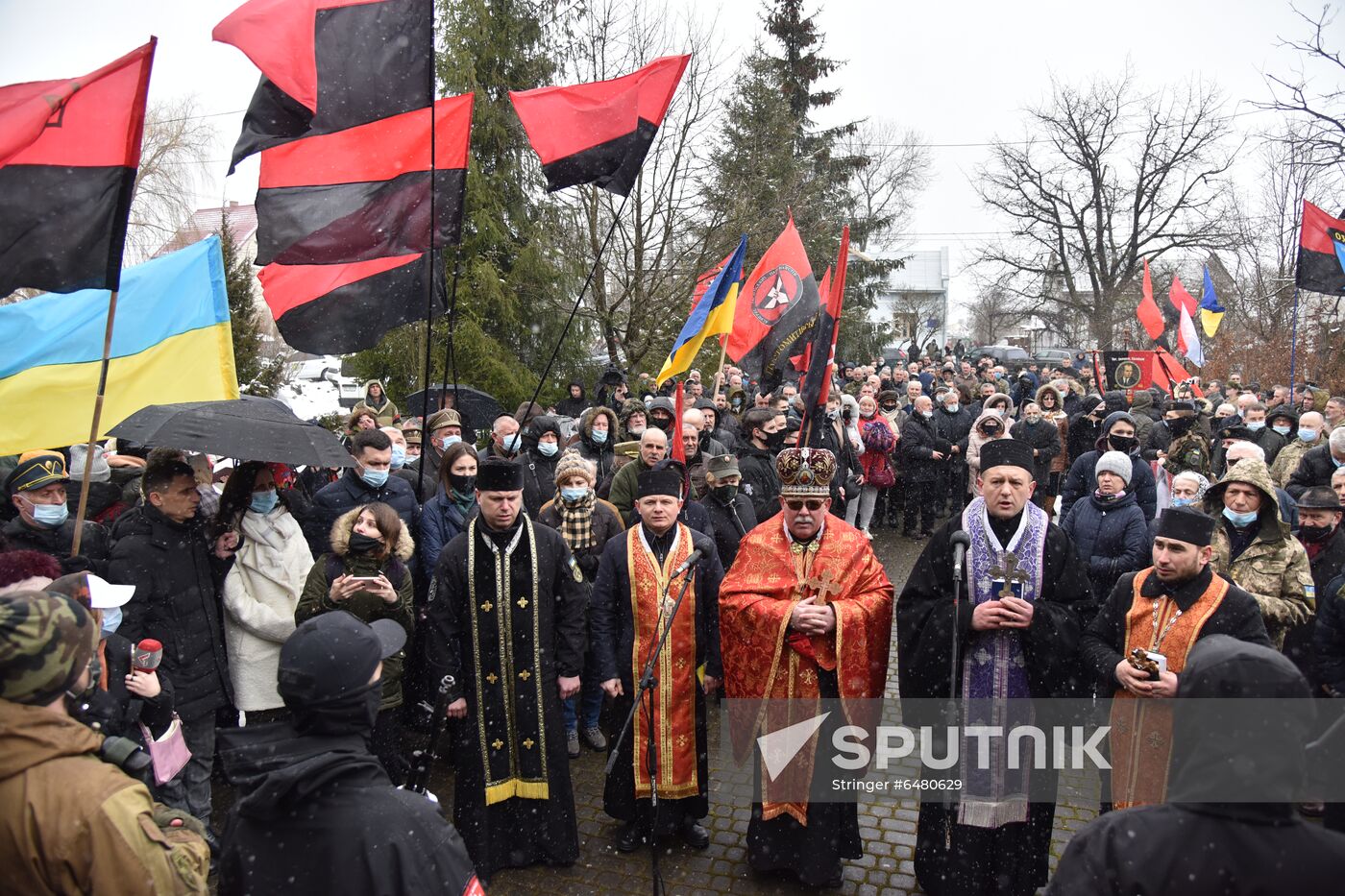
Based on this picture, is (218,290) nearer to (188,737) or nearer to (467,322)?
(188,737)

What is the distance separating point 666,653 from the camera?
4.88 m

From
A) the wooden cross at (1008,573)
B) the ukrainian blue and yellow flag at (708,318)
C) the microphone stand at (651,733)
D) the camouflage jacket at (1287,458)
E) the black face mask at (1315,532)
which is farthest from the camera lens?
the camouflage jacket at (1287,458)

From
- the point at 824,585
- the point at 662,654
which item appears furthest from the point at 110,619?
the point at 824,585

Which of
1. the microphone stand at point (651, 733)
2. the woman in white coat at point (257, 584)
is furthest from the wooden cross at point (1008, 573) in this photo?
the woman in white coat at point (257, 584)

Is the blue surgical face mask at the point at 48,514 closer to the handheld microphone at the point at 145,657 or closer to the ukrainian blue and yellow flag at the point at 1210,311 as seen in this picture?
the handheld microphone at the point at 145,657

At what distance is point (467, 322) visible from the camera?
16.7 meters

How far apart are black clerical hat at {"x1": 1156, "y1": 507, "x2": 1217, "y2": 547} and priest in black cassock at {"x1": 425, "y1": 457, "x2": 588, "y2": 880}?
3.05m

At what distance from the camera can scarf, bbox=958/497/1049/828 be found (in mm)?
4125

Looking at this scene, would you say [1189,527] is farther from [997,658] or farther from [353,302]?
[353,302]

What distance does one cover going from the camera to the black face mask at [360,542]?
4617 millimetres

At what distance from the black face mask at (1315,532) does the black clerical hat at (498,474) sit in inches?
190

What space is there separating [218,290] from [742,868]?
4.38m

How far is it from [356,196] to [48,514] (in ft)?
7.76

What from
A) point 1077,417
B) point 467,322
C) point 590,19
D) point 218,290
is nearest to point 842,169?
point 590,19
